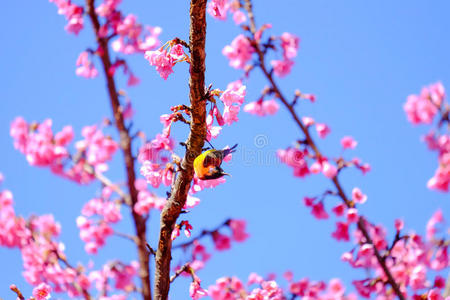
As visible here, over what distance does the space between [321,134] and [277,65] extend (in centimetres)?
114

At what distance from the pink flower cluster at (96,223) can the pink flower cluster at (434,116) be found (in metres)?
3.65

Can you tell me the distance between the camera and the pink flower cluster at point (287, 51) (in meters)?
5.31

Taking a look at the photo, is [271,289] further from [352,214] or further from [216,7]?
[216,7]

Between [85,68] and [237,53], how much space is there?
2233mm

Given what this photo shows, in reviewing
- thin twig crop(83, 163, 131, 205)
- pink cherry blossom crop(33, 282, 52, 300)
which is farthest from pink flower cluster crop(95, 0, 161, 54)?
pink cherry blossom crop(33, 282, 52, 300)

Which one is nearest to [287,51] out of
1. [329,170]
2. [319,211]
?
[329,170]

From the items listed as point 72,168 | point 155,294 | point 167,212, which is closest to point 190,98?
point 167,212

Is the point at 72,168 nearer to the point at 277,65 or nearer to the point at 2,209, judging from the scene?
the point at 2,209

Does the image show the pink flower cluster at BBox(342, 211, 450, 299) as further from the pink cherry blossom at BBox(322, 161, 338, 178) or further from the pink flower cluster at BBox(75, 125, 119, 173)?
the pink flower cluster at BBox(75, 125, 119, 173)

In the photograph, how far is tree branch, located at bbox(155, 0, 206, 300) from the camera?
9.22 feet

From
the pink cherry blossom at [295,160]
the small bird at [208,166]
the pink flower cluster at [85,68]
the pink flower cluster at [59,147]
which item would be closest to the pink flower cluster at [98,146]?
the pink flower cluster at [59,147]

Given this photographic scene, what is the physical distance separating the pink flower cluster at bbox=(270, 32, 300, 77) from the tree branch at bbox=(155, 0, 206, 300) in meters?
2.57

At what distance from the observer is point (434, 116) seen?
483cm

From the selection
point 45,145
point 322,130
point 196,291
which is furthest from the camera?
point 322,130
